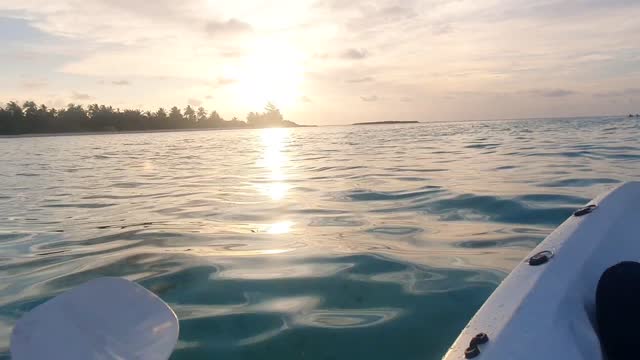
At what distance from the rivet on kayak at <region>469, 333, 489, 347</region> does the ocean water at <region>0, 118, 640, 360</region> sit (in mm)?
840

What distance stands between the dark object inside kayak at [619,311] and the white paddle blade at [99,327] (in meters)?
1.75

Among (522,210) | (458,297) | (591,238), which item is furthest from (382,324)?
(522,210)

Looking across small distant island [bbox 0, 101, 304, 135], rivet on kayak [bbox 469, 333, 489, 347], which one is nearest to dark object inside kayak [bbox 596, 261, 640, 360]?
rivet on kayak [bbox 469, 333, 489, 347]

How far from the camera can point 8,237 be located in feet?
19.5

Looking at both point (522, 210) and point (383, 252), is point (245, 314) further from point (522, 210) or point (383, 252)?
point (522, 210)

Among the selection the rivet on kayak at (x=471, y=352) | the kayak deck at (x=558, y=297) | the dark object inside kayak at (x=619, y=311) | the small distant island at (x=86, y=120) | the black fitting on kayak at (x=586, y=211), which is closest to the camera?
the rivet on kayak at (x=471, y=352)

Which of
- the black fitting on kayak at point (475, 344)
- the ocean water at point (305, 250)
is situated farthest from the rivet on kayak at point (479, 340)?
the ocean water at point (305, 250)

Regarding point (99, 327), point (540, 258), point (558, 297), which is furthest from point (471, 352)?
point (99, 327)

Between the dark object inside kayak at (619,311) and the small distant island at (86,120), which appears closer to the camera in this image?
the dark object inside kayak at (619,311)

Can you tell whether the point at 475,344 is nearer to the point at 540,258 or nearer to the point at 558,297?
the point at 558,297

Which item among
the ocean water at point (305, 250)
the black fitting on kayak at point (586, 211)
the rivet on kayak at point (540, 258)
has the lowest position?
the ocean water at point (305, 250)

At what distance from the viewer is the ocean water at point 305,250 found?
10.1 ft

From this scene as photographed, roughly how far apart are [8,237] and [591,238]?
579 cm

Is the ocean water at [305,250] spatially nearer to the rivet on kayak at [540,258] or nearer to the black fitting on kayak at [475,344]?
the rivet on kayak at [540,258]
